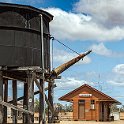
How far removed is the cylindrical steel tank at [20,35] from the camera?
87.8ft

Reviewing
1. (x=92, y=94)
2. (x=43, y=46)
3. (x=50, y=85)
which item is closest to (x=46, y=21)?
(x=43, y=46)

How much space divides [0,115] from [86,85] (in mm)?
28046

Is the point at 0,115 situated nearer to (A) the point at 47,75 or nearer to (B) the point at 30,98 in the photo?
(B) the point at 30,98

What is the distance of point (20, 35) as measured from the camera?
27.2 m

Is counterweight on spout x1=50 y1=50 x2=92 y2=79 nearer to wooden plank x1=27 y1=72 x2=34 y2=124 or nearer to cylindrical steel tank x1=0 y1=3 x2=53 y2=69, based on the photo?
cylindrical steel tank x1=0 y1=3 x2=53 y2=69

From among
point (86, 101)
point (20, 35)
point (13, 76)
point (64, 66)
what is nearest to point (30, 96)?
point (13, 76)

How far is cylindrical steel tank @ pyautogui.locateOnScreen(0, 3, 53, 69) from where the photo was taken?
26750 mm

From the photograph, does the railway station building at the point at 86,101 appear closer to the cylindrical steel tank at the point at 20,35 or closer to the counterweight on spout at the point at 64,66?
the counterweight on spout at the point at 64,66

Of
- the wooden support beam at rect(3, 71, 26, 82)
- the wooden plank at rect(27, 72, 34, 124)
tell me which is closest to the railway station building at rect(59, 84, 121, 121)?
the wooden support beam at rect(3, 71, 26, 82)

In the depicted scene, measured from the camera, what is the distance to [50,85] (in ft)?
104

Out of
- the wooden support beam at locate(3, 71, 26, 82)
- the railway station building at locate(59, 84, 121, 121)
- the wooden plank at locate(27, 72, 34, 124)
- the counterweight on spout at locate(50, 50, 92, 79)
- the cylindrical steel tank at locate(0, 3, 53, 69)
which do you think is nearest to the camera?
the cylindrical steel tank at locate(0, 3, 53, 69)

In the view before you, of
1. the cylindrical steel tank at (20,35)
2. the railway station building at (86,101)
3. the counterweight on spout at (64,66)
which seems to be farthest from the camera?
the railway station building at (86,101)

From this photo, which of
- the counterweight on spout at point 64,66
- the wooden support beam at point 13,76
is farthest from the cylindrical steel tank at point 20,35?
the counterweight on spout at point 64,66

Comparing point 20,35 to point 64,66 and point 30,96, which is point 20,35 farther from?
point 64,66
